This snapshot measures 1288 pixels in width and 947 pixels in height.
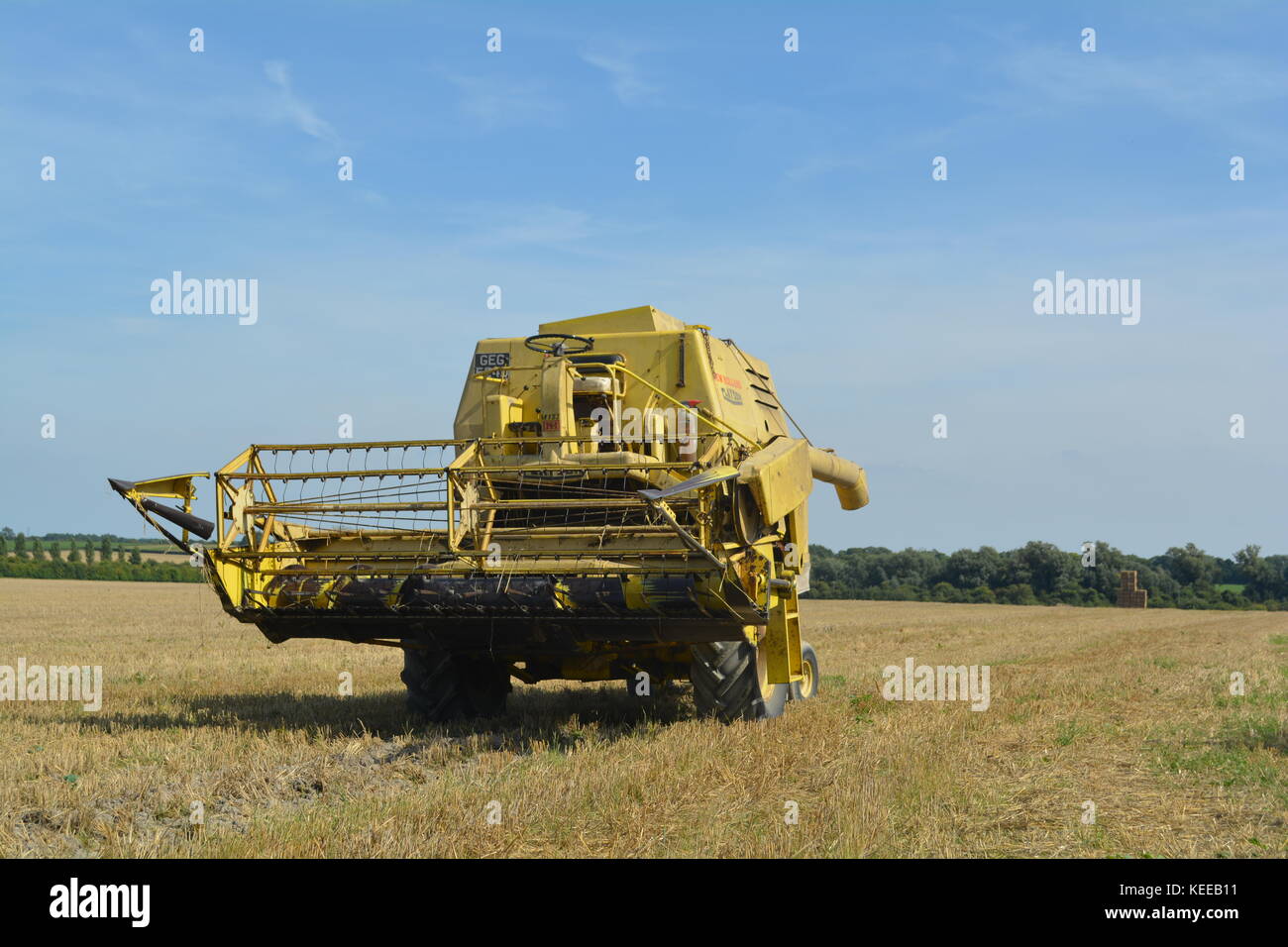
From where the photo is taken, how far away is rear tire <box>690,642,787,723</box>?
28.5 feet

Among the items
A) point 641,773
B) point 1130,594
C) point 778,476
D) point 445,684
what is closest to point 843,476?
point 778,476

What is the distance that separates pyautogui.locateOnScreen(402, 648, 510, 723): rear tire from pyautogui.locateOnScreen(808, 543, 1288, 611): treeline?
136 feet

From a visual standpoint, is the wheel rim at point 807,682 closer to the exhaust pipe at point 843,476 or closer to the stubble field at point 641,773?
the stubble field at point 641,773

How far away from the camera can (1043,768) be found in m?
7.30

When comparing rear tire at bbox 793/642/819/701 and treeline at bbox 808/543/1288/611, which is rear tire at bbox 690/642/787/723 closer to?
rear tire at bbox 793/642/819/701

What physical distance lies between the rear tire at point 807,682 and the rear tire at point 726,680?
6.61 ft

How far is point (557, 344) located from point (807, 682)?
12.8 feet

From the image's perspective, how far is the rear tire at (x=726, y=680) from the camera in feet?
28.5

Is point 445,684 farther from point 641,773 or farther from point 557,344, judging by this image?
point 641,773

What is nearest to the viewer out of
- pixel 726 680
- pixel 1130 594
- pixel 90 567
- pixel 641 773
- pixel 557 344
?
pixel 641 773

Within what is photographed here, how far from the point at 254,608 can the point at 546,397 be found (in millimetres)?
2673

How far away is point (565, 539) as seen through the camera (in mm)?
8688
